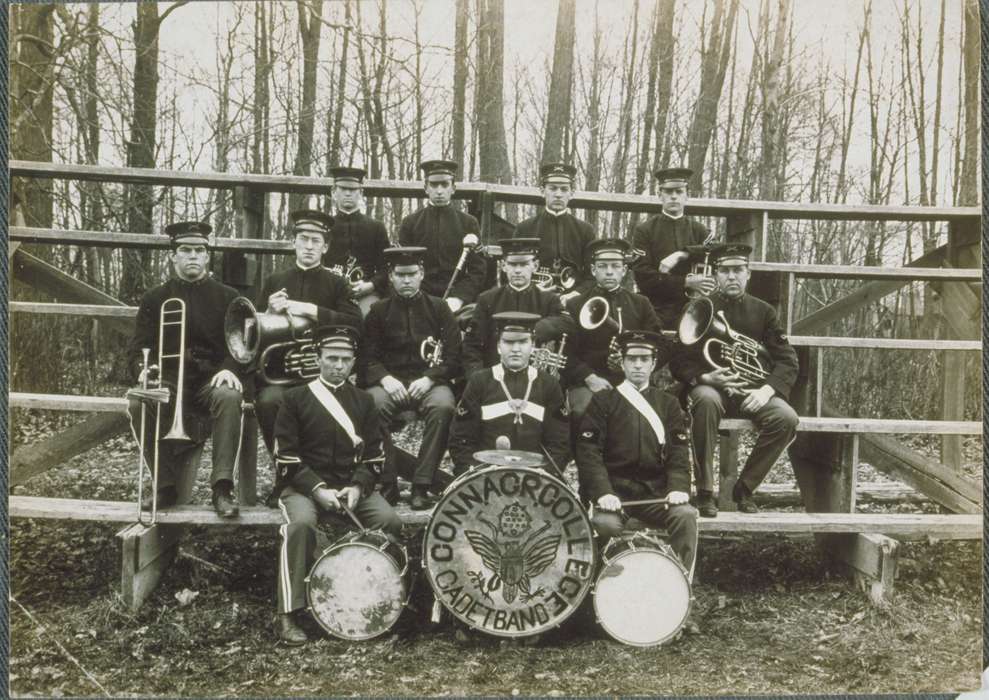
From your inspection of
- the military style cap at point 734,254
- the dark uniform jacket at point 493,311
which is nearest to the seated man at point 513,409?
the dark uniform jacket at point 493,311

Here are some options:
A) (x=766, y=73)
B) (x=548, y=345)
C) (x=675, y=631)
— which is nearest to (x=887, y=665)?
(x=675, y=631)

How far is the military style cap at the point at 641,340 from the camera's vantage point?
3939 mm

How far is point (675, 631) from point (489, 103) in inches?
117

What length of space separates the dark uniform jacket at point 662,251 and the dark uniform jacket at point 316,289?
185 centimetres

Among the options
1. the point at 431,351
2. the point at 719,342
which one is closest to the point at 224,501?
the point at 431,351

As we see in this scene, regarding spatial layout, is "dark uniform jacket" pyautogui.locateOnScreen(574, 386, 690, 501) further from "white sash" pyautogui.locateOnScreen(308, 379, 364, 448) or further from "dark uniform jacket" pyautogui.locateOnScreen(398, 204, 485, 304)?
"dark uniform jacket" pyautogui.locateOnScreen(398, 204, 485, 304)

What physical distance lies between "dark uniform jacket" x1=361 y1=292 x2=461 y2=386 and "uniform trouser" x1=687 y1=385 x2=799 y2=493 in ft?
4.65

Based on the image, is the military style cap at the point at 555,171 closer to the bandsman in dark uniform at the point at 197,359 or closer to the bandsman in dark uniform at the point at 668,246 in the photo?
the bandsman in dark uniform at the point at 668,246

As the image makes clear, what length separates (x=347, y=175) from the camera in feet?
14.9

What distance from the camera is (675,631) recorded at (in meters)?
→ 3.48

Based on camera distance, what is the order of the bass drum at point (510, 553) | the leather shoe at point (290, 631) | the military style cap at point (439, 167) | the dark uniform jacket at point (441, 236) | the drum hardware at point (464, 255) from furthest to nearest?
the dark uniform jacket at point (441, 236)
the drum hardware at point (464, 255)
the military style cap at point (439, 167)
the leather shoe at point (290, 631)
the bass drum at point (510, 553)

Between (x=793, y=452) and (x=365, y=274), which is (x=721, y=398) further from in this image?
(x=365, y=274)

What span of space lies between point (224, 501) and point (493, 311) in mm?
1803

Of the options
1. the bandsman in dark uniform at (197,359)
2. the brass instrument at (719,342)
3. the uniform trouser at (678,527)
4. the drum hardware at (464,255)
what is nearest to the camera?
the uniform trouser at (678,527)
